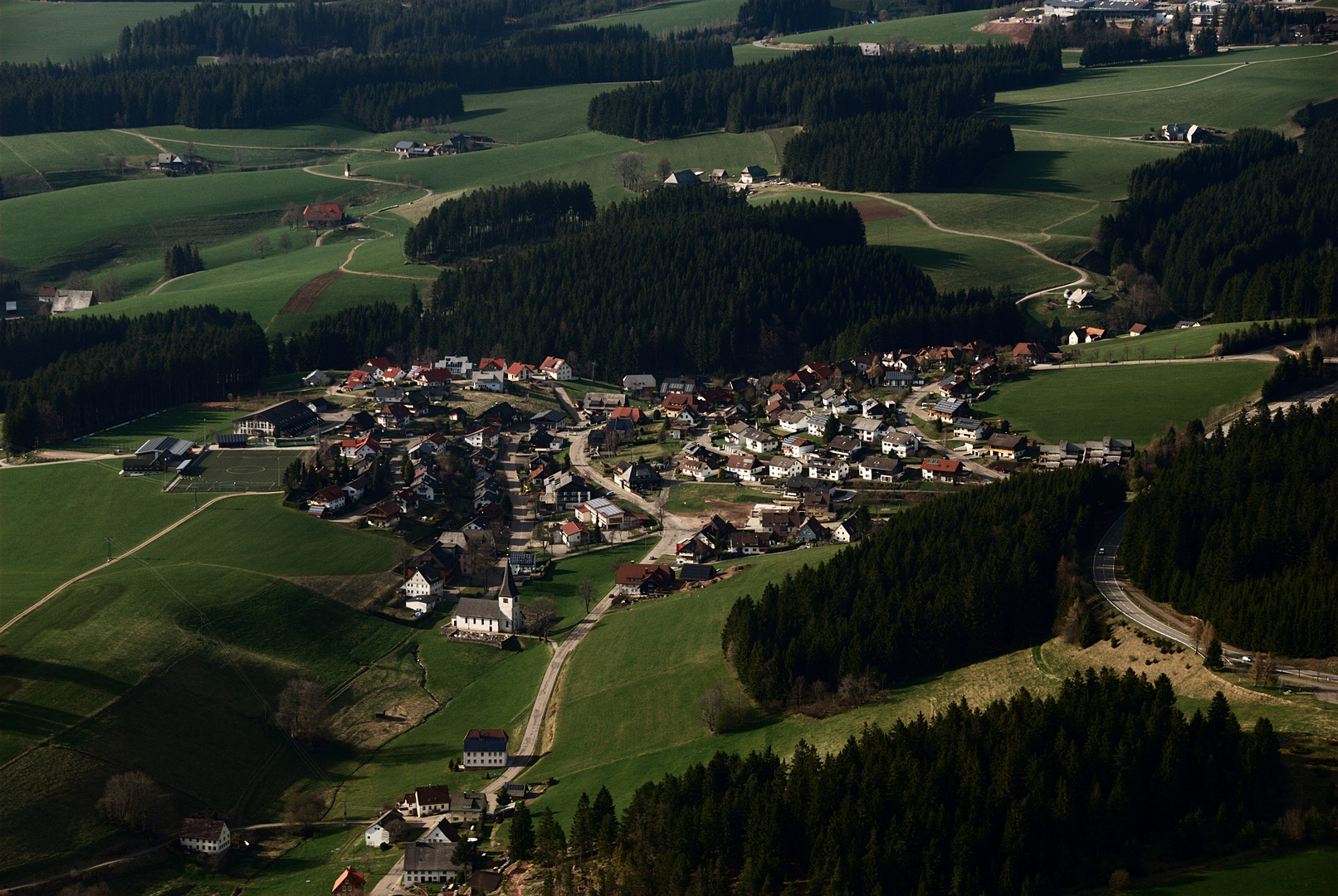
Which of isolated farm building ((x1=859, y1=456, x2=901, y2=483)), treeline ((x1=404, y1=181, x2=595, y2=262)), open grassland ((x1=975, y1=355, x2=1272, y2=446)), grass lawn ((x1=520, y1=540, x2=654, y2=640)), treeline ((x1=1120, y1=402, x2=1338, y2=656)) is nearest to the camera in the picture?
treeline ((x1=1120, y1=402, x2=1338, y2=656))

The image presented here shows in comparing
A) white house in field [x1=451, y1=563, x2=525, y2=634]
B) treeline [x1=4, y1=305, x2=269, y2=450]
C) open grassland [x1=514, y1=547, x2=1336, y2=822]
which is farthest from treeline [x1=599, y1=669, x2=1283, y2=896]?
treeline [x1=4, y1=305, x2=269, y2=450]

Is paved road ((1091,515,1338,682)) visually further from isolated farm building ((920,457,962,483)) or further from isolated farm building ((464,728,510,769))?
isolated farm building ((464,728,510,769))

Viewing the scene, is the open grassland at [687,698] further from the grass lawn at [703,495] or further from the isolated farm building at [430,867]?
the grass lawn at [703,495]

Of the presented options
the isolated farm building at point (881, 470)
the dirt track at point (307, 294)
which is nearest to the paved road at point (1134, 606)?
the isolated farm building at point (881, 470)

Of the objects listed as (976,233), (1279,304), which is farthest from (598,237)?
(1279,304)

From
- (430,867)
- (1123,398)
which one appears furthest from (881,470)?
(430,867)

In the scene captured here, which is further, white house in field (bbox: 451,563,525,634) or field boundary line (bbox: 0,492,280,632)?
white house in field (bbox: 451,563,525,634)
